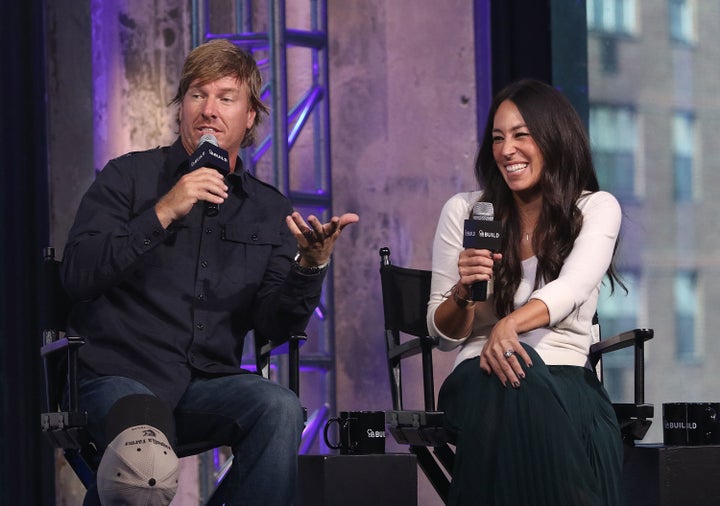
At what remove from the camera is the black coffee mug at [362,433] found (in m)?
3.16

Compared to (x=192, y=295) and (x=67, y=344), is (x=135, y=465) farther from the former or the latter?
(x=192, y=295)

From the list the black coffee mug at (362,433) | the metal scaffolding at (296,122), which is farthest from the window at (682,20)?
the black coffee mug at (362,433)

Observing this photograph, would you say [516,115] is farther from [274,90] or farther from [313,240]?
[274,90]

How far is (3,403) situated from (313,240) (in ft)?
6.08

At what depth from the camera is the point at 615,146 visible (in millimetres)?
4488

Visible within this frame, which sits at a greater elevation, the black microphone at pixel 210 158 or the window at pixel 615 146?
the window at pixel 615 146

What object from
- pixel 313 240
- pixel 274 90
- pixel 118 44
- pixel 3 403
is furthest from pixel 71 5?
pixel 313 240

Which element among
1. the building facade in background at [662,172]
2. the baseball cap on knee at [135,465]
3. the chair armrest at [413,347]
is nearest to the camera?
the baseball cap on knee at [135,465]

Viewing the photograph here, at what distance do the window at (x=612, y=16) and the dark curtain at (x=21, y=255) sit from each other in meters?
2.20

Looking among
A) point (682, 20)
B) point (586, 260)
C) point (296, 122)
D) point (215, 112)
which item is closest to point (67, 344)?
point (215, 112)

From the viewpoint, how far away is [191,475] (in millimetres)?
4270

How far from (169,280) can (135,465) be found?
575 millimetres

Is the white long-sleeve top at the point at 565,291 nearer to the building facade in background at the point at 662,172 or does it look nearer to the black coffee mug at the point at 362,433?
the black coffee mug at the point at 362,433

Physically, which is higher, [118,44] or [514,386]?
[118,44]
